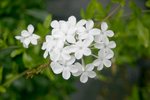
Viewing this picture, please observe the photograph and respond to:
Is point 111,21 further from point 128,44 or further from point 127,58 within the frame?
point 127,58

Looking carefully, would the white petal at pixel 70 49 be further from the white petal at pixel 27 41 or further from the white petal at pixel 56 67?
the white petal at pixel 27 41

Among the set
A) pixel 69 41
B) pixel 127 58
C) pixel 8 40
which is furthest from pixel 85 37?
pixel 127 58

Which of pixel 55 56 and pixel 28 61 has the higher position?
pixel 55 56

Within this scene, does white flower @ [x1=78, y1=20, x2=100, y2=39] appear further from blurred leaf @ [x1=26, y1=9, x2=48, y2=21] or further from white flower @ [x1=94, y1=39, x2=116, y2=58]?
blurred leaf @ [x1=26, y1=9, x2=48, y2=21]

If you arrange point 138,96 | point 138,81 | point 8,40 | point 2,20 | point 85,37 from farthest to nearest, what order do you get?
point 138,81 < point 138,96 < point 2,20 < point 8,40 < point 85,37

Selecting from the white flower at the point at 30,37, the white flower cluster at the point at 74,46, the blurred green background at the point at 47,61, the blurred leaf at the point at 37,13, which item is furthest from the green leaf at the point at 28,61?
the blurred leaf at the point at 37,13

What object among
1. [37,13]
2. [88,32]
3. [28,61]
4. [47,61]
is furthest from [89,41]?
[37,13]

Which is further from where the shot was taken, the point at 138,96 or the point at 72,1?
the point at 72,1

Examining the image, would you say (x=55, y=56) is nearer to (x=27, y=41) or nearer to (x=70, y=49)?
(x=70, y=49)
